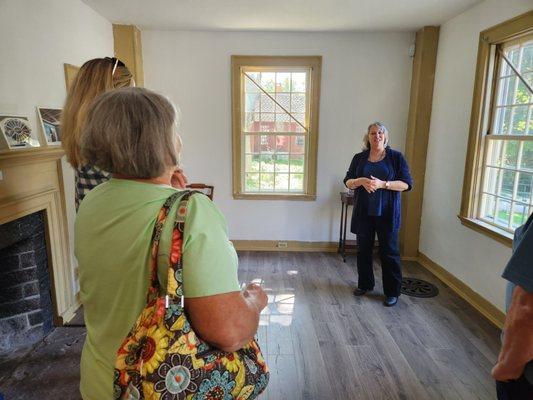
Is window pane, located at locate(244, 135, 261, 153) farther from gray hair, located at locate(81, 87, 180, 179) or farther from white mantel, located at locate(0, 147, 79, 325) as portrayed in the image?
gray hair, located at locate(81, 87, 180, 179)

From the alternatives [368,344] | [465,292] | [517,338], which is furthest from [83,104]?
[465,292]

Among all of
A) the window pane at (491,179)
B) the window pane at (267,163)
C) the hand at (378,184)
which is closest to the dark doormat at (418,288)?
the window pane at (491,179)

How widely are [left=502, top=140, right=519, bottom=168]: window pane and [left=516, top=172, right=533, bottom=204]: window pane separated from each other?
14 cm

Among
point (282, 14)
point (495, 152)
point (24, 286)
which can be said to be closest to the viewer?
point (24, 286)

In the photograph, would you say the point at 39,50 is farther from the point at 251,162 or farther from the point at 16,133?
the point at 251,162

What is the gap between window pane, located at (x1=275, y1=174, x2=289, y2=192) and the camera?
424 centimetres

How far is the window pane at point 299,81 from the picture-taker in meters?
3.99

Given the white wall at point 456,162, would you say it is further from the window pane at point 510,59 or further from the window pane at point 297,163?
the window pane at point 297,163

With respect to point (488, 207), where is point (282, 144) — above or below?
above

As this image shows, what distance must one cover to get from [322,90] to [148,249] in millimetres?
3640

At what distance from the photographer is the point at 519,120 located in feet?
8.77

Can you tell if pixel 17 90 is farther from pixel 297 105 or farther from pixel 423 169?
pixel 423 169

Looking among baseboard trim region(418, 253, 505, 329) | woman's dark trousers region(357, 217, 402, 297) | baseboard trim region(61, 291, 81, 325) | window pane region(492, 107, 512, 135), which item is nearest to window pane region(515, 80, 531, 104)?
window pane region(492, 107, 512, 135)

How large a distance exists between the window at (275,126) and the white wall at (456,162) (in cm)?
126
